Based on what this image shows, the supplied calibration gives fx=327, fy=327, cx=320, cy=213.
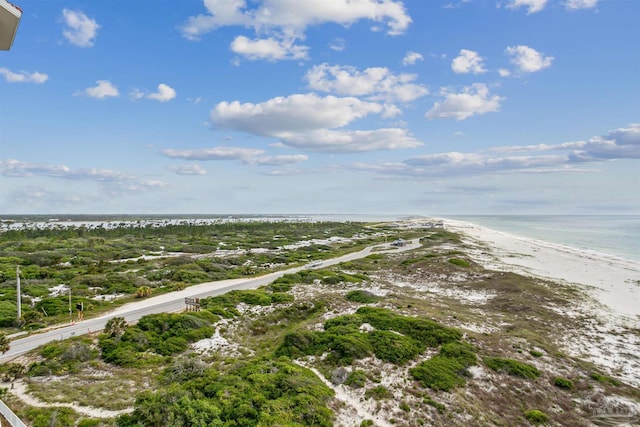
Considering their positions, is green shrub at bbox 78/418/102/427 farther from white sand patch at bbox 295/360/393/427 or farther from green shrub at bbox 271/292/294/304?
green shrub at bbox 271/292/294/304

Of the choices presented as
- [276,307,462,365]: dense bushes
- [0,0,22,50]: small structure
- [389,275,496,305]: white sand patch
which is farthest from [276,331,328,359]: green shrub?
[389,275,496,305]: white sand patch

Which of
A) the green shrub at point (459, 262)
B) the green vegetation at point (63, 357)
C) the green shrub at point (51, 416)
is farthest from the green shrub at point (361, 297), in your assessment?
the green shrub at point (459, 262)

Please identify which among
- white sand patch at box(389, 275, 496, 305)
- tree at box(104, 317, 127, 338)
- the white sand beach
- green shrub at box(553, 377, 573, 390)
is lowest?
the white sand beach

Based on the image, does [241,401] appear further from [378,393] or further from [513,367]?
[513,367]

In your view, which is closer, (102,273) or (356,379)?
(356,379)

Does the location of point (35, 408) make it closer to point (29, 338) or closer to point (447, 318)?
point (29, 338)

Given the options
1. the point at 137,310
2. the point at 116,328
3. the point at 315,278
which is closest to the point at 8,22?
the point at 116,328
